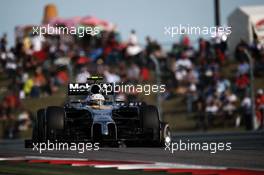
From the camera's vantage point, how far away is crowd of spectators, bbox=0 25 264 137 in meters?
24.2

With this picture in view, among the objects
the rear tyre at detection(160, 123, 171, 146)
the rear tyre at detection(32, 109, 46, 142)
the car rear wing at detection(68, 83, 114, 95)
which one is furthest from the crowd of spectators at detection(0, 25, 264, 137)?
the rear tyre at detection(32, 109, 46, 142)

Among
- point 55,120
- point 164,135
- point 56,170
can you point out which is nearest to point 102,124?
point 55,120

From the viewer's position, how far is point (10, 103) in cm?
2562

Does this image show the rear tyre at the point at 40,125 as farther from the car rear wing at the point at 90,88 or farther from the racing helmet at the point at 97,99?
the car rear wing at the point at 90,88

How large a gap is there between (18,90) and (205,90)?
5.65m

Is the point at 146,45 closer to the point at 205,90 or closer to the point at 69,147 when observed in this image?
the point at 205,90

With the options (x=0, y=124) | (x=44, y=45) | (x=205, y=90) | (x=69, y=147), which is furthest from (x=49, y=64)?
(x=69, y=147)

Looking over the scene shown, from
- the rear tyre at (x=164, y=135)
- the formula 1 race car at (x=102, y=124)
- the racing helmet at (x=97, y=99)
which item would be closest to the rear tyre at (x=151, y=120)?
the formula 1 race car at (x=102, y=124)

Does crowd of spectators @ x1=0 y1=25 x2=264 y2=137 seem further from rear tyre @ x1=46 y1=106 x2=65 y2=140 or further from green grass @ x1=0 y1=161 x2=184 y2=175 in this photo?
green grass @ x1=0 y1=161 x2=184 y2=175

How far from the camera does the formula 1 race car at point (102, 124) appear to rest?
1344 cm

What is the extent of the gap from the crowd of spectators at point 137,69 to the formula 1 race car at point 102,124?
887cm

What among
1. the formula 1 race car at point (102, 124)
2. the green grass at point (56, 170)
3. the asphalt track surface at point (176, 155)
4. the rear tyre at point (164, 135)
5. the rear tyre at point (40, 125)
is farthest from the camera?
the rear tyre at point (164, 135)

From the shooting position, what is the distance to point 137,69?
2458 cm

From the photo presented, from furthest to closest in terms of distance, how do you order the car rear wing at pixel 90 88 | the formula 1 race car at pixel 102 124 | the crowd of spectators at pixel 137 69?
the crowd of spectators at pixel 137 69 < the car rear wing at pixel 90 88 < the formula 1 race car at pixel 102 124
